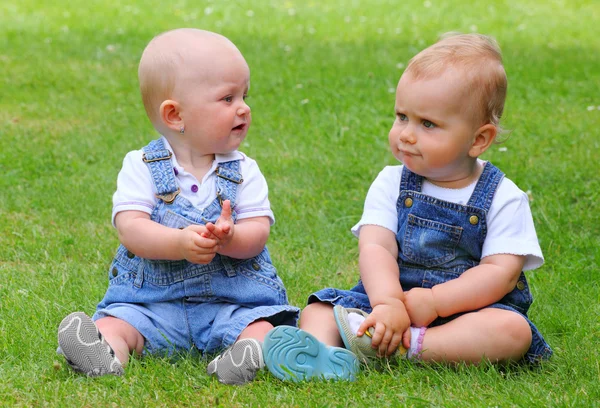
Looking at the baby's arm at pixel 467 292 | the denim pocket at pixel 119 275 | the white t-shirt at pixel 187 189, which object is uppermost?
the white t-shirt at pixel 187 189

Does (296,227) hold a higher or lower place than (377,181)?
lower

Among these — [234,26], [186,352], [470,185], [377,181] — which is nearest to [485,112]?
[470,185]

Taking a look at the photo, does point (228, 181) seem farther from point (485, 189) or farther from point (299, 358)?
point (485, 189)

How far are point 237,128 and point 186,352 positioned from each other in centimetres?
76

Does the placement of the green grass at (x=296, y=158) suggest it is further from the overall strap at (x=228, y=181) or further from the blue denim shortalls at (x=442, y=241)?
the overall strap at (x=228, y=181)

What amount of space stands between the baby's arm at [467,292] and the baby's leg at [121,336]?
880 mm

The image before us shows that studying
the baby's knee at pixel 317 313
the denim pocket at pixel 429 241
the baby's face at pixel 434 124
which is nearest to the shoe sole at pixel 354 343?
the baby's knee at pixel 317 313

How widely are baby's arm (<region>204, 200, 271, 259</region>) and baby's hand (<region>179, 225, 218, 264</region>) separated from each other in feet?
0.08

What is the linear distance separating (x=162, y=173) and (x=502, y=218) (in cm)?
112

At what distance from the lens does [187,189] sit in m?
3.03

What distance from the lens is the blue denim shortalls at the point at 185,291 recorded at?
9.72 ft

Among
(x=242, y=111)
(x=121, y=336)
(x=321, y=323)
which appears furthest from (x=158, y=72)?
(x=321, y=323)

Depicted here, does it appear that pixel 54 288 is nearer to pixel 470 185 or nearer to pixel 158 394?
pixel 158 394

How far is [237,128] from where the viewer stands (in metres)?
3.03
